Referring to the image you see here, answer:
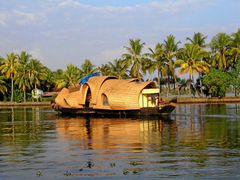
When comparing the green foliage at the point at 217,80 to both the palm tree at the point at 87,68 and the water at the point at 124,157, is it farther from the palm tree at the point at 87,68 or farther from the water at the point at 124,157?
the water at the point at 124,157

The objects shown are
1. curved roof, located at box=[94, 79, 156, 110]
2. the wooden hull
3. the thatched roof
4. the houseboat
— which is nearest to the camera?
the wooden hull

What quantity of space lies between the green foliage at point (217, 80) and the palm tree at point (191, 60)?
1.66 meters

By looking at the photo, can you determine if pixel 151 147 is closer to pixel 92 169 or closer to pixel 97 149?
pixel 97 149

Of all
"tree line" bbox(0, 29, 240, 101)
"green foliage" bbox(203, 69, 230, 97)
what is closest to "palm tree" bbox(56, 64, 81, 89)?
"tree line" bbox(0, 29, 240, 101)

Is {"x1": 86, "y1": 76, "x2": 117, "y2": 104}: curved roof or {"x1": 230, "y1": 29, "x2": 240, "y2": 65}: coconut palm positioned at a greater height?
{"x1": 230, "y1": 29, "x2": 240, "y2": 65}: coconut palm

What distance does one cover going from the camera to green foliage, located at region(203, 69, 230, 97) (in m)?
70.2

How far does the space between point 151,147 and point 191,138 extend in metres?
3.86

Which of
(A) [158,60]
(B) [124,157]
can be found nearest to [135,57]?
(A) [158,60]

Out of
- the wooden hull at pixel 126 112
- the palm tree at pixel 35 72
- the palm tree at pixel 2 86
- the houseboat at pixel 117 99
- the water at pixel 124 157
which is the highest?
the palm tree at pixel 35 72

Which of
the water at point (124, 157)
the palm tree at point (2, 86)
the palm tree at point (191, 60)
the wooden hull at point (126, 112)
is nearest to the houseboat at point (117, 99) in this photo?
the wooden hull at point (126, 112)

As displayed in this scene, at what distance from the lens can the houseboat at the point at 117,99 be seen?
39.3 meters

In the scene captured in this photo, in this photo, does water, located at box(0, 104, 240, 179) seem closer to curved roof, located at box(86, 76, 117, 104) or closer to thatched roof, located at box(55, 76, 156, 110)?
thatched roof, located at box(55, 76, 156, 110)

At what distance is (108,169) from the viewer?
40.5 ft

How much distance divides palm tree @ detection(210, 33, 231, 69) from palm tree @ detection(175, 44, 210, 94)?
2618 millimetres
